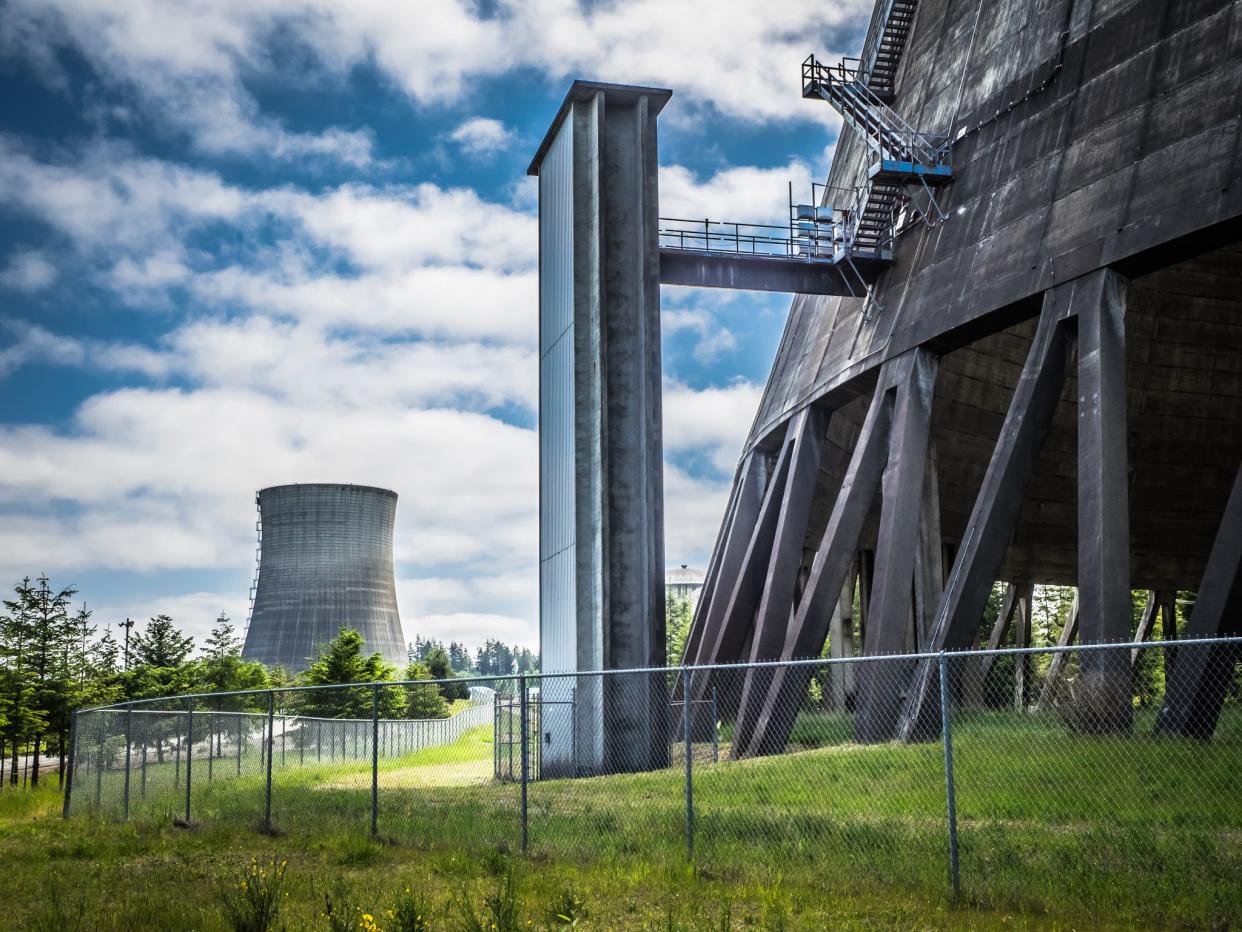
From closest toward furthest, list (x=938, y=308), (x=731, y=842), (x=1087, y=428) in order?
(x=731, y=842) < (x=1087, y=428) < (x=938, y=308)

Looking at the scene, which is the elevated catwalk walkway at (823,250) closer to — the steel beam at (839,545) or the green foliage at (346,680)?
the steel beam at (839,545)

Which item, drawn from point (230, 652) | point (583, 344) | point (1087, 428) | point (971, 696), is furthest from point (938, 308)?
point (230, 652)

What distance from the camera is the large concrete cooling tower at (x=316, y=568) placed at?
183ft

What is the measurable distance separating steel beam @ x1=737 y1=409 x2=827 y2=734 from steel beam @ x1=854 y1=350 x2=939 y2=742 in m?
3.26

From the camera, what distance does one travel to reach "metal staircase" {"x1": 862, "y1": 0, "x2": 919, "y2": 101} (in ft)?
97.8

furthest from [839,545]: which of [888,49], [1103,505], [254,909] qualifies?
[254,909]

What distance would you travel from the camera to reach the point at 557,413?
26156 mm

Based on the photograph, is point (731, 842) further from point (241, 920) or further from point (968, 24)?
point (968, 24)

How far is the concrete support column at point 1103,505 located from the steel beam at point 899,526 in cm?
435

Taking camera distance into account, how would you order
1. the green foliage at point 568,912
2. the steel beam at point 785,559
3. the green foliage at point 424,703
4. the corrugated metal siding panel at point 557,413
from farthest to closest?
the green foliage at point 424,703, the steel beam at point 785,559, the corrugated metal siding panel at point 557,413, the green foliage at point 568,912

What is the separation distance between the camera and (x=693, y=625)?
125 ft

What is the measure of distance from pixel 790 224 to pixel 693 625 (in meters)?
15.9

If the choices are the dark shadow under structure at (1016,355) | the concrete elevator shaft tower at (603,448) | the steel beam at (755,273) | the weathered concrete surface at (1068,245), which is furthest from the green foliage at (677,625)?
the steel beam at (755,273)

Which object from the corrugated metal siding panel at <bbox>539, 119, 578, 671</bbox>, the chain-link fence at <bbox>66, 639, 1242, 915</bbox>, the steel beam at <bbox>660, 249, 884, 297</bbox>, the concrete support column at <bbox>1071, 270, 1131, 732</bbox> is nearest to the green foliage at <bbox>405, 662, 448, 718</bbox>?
the chain-link fence at <bbox>66, 639, 1242, 915</bbox>
